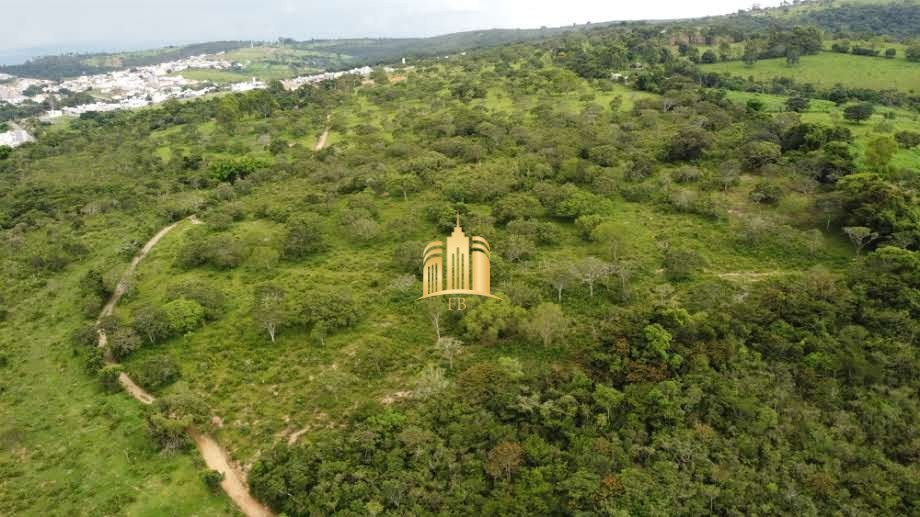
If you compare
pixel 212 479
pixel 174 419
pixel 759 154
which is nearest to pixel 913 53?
pixel 759 154

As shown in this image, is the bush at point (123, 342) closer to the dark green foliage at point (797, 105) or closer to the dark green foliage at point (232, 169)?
the dark green foliage at point (232, 169)

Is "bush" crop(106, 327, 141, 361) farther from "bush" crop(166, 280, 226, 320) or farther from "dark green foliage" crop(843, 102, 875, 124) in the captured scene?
"dark green foliage" crop(843, 102, 875, 124)

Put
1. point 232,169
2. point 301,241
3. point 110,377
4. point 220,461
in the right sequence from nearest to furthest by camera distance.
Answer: point 220,461 → point 110,377 → point 301,241 → point 232,169

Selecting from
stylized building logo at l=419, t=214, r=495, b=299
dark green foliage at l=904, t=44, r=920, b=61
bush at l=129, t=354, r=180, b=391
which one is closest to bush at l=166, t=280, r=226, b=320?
bush at l=129, t=354, r=180, b=391

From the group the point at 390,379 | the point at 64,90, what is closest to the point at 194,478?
the point at 390,379

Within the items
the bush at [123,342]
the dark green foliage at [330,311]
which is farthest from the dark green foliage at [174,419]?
the dark green foliage at [330,311]

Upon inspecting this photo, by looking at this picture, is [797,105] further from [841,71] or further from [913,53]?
[913,53]
